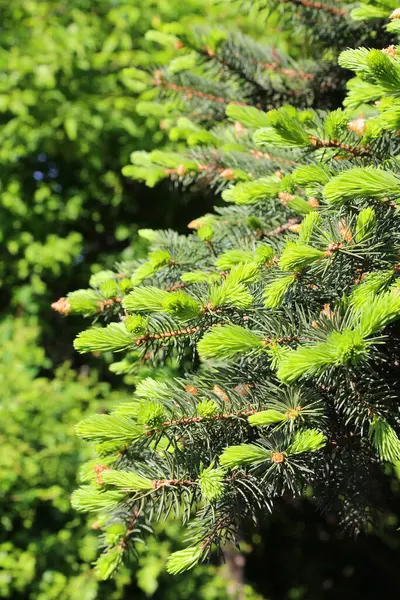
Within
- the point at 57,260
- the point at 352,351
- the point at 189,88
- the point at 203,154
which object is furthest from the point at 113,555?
the point at 57,260

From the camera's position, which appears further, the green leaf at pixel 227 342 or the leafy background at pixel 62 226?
the leafy background at pixel 62 226

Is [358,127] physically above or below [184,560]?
above

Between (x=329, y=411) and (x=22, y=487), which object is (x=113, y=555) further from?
(x=22, y=487)

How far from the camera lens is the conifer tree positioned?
105cm

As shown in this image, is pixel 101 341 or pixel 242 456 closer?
pixel 242 456

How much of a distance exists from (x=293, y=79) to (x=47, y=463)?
6.83ft

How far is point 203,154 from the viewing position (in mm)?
1844

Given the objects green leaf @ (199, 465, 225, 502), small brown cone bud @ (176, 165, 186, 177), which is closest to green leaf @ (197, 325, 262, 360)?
green leaf @ (199, 465, 225, 502)

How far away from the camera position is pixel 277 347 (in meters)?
1.10

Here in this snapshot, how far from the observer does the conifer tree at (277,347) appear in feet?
3.46

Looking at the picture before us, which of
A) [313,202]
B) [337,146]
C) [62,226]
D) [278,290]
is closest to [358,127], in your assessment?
[337,146]

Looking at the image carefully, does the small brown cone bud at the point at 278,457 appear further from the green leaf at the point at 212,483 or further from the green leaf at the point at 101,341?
the green leaf at the point at 101,341

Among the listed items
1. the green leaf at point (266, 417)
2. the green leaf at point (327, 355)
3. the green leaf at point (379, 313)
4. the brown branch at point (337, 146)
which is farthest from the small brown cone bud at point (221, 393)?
the brown branch at point (337, 146)

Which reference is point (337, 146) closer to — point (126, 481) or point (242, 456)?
point (242, 456)
